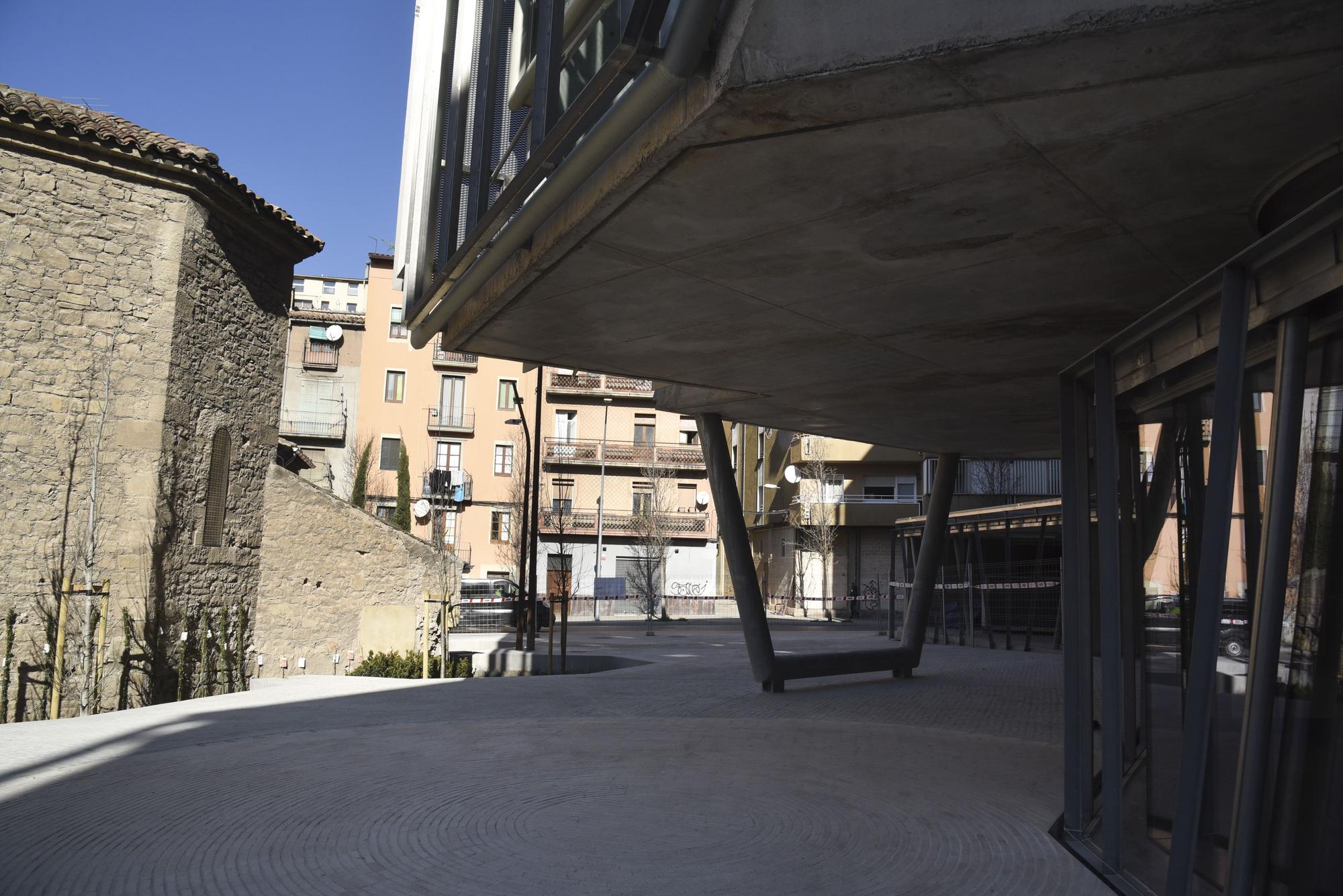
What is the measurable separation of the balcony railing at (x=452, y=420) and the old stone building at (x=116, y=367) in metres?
32.8

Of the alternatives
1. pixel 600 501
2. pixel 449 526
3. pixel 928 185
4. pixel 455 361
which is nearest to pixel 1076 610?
pixel 928 185

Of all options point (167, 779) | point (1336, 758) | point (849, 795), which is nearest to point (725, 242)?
point (849, 795)

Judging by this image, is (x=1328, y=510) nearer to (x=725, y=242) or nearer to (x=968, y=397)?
(x=725, y=242)

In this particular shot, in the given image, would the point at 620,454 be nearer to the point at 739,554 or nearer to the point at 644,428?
the point at 644,428

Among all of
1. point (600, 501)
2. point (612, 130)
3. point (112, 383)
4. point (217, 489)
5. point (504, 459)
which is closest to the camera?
point (612, 130)

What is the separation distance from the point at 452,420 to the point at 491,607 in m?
20.1

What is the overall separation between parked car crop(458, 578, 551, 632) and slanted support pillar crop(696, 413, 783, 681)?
48.5 feet

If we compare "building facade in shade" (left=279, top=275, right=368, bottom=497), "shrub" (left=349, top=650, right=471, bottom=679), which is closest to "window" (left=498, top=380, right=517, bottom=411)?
"building facade in shade" (left=279, top=275, right=368, bottom=497)

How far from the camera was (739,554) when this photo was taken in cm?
1284

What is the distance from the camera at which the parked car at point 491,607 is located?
2873 centimetres

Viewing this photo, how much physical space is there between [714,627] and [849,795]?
27436 mm

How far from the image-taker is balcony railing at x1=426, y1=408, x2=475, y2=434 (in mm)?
47656

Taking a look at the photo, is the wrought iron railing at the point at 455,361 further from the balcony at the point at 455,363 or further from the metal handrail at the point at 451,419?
the metal handrail at the point at 451,419

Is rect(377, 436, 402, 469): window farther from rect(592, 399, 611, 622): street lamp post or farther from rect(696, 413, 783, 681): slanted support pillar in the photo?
rect(696, 413, 783, 681): slanted support pillar
